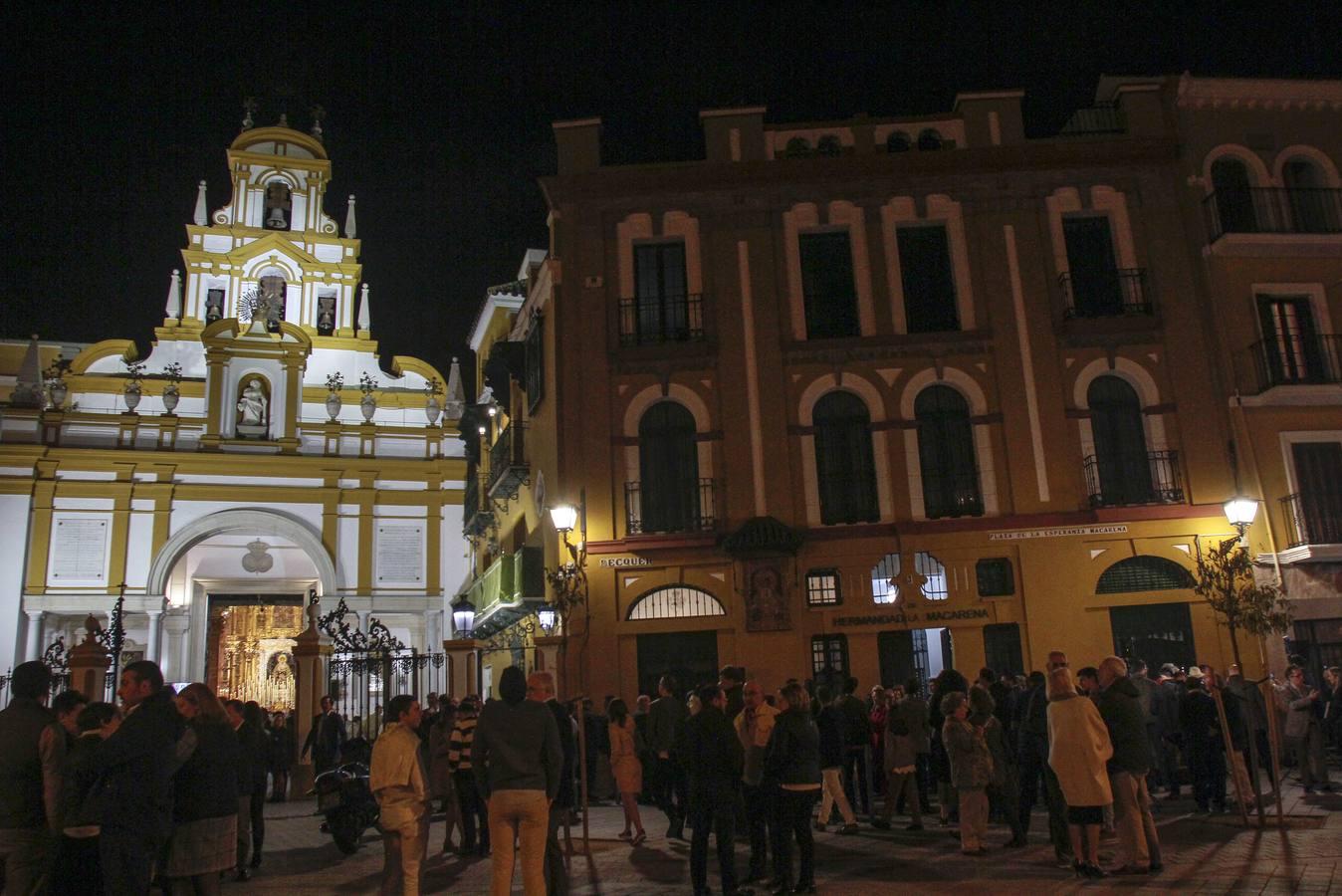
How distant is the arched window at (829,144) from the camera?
76.8 ft

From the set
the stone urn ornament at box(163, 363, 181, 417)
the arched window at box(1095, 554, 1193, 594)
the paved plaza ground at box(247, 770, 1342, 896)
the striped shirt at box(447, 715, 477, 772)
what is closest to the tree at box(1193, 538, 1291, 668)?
the arched window at box(1095, 554, 1193, 594)

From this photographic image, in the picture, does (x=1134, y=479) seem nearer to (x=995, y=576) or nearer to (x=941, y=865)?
(x=995, y=576)

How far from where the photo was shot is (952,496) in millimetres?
21391

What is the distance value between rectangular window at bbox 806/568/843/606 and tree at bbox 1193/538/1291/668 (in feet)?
20.6

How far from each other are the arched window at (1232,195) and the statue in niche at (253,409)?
101ft

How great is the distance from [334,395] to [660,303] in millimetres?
20728

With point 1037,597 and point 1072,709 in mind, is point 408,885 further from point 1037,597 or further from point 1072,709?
point 1037,597

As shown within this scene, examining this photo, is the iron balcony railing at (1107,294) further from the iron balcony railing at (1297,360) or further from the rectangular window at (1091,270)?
the iron balcony railing at (1297,360)

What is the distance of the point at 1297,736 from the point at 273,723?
18.4 meters

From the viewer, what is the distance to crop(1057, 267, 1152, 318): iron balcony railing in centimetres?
2212

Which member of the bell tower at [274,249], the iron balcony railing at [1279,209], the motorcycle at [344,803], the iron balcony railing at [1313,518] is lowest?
the motorcycle at [344,803]

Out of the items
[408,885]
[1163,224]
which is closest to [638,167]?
[1163,224]

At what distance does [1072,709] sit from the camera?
31.6 ft

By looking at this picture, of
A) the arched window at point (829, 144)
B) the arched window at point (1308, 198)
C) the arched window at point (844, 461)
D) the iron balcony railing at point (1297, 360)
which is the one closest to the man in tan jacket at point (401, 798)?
the arched window at point (844, 461)
